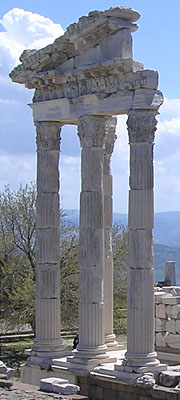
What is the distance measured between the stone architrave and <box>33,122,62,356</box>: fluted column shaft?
5.31 feet

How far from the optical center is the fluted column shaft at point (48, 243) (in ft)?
99.5

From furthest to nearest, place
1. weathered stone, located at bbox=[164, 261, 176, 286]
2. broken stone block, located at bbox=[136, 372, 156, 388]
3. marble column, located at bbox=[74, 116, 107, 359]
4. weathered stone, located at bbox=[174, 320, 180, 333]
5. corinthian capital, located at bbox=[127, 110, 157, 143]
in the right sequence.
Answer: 1. weathered stone, located at bbox=[164, 261, 176, 286]
2. weathered stone, located at bbox=[174, 320, 180, 333]
3. marble column, located at bbox=[74, 116, 107, 359]
4. corinthian capital, located at bbox=[127, 110, 157, 143]
5. broken stone block, located at bbox=[136, 372, 156, 388]

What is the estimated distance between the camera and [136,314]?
89.2 feet

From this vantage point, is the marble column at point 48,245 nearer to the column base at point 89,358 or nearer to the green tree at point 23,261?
the column base at point 89,358

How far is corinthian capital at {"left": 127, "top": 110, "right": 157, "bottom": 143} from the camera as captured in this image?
27.3m

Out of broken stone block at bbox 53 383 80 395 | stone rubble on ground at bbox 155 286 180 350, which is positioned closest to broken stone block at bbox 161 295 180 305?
stone rubble on ground at bbox 155 286 180 350

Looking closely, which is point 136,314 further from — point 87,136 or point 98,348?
point 87,136

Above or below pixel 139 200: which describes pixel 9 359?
below

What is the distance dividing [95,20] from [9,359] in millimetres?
19139

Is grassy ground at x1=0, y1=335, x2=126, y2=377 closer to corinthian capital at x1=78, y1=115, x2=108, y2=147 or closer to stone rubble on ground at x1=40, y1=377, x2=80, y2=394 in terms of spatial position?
corinthian capital at x1=78, y1=115, x2=108, y2=147

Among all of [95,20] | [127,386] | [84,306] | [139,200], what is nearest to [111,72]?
[95,20]

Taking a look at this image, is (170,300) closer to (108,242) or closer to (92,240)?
(108,242)

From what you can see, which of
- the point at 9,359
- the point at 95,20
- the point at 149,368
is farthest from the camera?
the point at 9,359

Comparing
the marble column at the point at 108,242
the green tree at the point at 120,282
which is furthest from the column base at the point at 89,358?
the green tree at the point at 120,282
